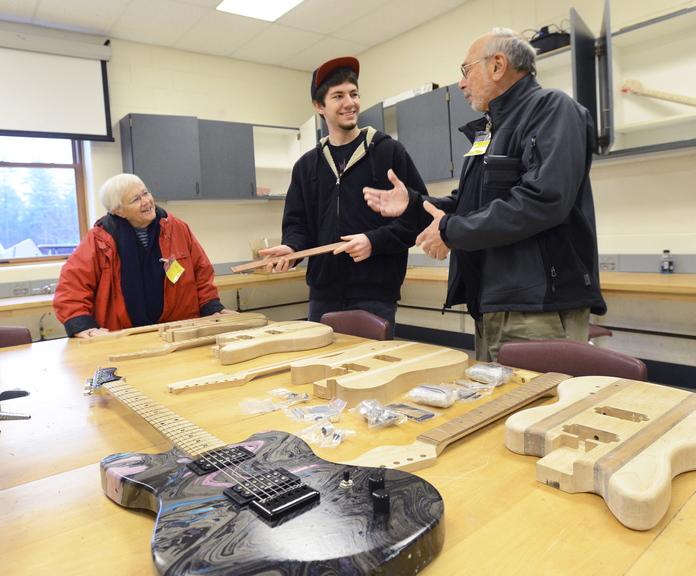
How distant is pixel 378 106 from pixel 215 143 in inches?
65.4

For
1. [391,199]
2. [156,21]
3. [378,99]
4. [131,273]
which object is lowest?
[131,273]

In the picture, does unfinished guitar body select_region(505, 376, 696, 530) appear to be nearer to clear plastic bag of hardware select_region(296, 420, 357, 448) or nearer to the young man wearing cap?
clear plastic bag of hardware select_region(296, 420, 357, 448)

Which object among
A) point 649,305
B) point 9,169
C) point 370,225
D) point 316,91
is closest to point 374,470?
point 370,225

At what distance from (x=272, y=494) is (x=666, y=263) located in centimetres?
366

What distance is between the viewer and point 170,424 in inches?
39.5

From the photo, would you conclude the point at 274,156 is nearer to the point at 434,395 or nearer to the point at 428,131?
the point at 428,131

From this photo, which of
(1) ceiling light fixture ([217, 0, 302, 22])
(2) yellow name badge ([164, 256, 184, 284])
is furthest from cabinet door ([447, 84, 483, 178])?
(2) yellow name badge ([164, 256, 184, 284])

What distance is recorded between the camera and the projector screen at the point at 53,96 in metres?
4.30

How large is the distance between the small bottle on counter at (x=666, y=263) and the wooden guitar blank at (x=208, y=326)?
2.87 m

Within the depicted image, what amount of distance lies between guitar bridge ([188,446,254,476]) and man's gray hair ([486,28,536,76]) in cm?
151

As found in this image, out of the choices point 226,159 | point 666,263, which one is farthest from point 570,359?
point 226,159

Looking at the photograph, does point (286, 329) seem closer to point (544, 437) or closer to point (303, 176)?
point (303, 176)

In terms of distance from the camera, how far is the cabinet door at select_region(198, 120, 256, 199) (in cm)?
507

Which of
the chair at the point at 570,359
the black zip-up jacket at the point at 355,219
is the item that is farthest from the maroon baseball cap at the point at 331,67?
the chair at the point at 570,359
